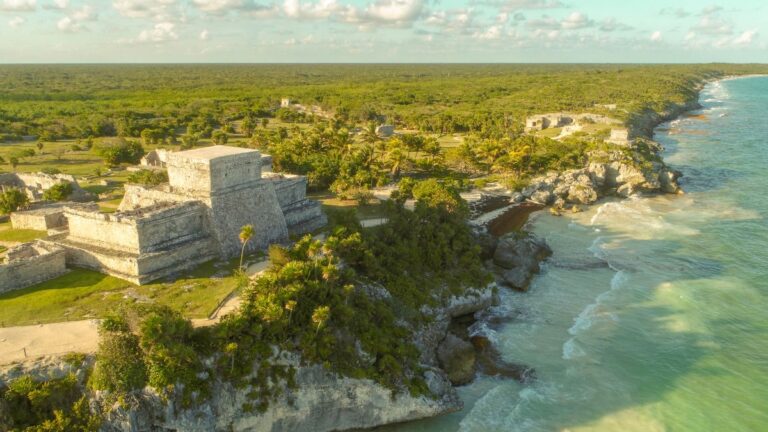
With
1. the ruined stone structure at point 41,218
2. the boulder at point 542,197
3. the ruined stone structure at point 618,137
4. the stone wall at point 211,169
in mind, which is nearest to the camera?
the stone wall at point 211,169

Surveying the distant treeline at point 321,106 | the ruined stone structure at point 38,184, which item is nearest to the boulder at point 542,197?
the distant treeline at point 321,106

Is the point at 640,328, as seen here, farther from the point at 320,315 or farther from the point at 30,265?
the point at 30,265

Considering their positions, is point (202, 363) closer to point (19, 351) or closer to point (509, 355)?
point (19, 351)

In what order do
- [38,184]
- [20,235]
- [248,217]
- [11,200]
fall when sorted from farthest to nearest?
[38,184]
[11,200]
[20,235]
[248,217]

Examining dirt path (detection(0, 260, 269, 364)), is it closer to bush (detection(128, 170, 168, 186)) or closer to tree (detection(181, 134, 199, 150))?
bush (detection(128, 170, 168, 186))

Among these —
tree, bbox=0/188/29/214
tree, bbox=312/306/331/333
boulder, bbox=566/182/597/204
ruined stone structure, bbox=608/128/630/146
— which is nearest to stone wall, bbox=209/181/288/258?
tree, bbox=312/306/331/333

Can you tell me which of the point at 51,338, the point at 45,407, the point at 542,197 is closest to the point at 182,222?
the point at 51,338

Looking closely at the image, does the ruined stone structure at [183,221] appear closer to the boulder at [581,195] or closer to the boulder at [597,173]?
the boulder at [581,195]
